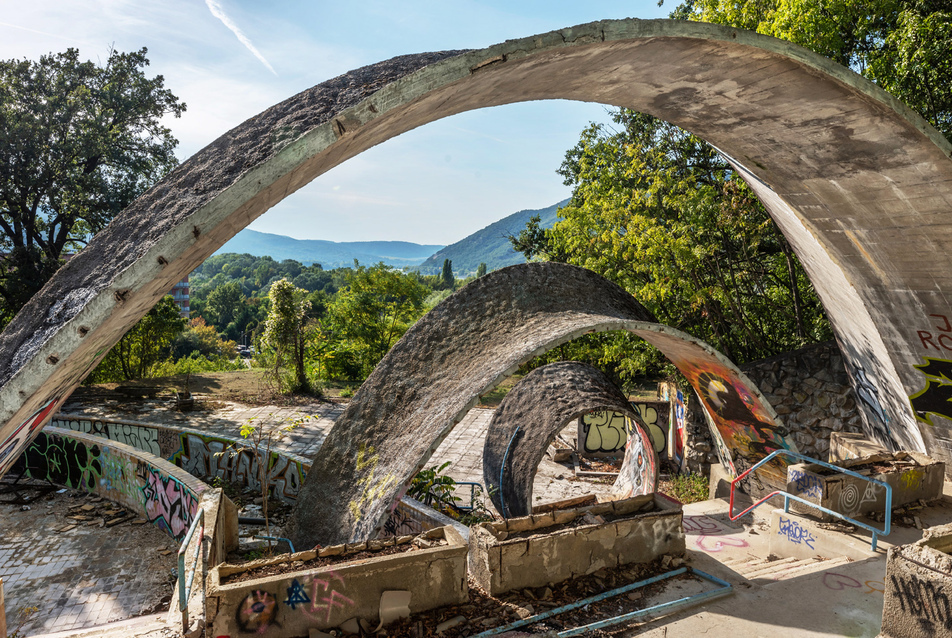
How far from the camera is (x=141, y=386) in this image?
80.2 ft

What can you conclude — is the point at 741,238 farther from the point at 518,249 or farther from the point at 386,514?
the point at 386,514

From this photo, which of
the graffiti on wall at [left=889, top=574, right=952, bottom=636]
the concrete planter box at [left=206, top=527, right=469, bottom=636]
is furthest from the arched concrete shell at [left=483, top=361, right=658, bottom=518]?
the graffiti on wall at [left=889, top=574, right=952, bottom=636]

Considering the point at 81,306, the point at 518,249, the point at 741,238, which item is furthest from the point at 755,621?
the point at 518,249

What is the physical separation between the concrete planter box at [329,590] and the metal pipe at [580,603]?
1.57 feet

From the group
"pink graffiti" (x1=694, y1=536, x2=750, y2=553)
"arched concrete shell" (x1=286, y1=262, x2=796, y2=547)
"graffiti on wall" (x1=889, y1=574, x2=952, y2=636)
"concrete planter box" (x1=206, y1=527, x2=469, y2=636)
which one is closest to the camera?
"graffiti on wall" (x1=889, y1=574, x2=952, y2=636)

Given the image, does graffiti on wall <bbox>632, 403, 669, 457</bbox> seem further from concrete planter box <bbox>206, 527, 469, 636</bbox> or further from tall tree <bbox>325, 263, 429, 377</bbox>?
tall tree <bbox>325, 263, 429, 377</bbox>

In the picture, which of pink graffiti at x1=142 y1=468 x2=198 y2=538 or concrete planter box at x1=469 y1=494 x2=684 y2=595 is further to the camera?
pink graffiti at x1=142 y1=468 x2=198 y2=538

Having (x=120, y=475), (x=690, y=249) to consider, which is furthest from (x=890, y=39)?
(x=120, y=475)

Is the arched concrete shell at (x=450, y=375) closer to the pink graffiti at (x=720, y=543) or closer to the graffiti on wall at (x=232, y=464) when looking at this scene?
the pink graffiti at (x=720, y=543)

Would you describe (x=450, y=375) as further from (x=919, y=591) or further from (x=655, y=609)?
(x=919, y=591)

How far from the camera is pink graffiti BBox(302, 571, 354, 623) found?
15.7 feet

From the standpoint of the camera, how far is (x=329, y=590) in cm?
482

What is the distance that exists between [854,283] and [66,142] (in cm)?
2462

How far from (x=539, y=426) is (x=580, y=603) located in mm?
5816
